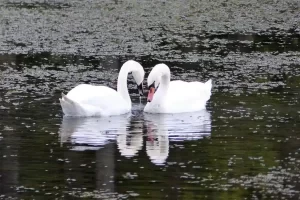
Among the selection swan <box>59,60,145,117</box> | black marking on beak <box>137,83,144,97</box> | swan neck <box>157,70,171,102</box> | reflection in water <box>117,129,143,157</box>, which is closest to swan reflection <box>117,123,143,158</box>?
reflection in water <box>117,129,143,157</box>

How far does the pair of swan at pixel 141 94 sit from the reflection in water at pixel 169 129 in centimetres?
25

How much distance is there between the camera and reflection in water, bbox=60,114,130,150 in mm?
12219

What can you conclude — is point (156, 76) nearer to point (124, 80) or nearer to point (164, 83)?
point (164, 83)

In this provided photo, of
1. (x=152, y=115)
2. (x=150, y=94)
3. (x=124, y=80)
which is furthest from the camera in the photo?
(x=124, y=80)

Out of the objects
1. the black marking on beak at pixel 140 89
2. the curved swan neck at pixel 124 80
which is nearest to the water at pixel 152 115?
the black marking on beak at pixel 140 89

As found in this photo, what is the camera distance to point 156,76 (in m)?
15.2

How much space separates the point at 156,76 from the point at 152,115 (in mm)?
770

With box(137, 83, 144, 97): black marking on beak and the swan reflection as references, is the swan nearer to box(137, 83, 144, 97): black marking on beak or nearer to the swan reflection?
box(137, 83, 144, 97): black marking on beak

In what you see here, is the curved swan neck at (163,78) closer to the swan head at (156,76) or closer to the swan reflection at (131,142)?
the swan head at (156,76)

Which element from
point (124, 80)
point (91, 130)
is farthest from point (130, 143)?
point (124, 80)

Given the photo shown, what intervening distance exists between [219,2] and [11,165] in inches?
821

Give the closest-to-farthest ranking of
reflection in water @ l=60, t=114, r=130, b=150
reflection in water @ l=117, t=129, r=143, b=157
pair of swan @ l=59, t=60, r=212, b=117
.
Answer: reflection in water @ l=117, t=129, r=143, b=157
reflection in water @ l=60, t=114, r=130, b=150
pair of swan @ l=59, t=60, r=212, b=117

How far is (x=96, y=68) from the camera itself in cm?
1859

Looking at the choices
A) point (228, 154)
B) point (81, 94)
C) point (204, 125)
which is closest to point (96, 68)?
point (81, 94)
